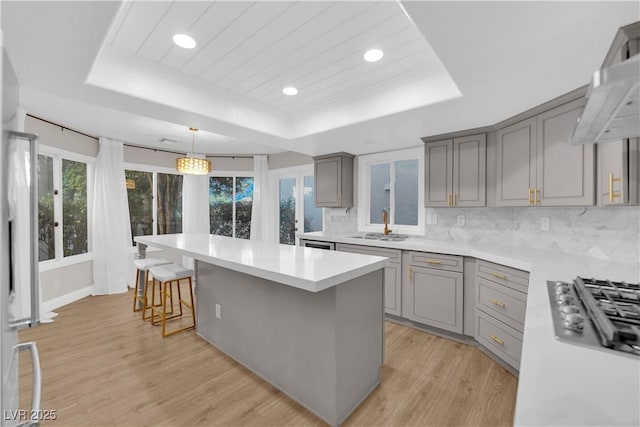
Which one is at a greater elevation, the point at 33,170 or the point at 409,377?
the point at 33,170

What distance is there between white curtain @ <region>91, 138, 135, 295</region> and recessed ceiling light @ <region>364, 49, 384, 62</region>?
4395mm

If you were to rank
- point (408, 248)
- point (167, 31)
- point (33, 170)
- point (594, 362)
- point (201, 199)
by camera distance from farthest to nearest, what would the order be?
point (201, 199), point (408, 248), point (167, 31), point (33, 170), point (594, 362)

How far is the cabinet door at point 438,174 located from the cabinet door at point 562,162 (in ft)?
2.96

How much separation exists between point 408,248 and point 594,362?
2.44 metres

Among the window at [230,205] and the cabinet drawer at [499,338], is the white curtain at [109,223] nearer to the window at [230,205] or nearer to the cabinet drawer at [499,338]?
the window at [230,205]

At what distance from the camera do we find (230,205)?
6.05 meters

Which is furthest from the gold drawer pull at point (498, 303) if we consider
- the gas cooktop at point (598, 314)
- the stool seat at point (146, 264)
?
the stool seat at point (146, 264)

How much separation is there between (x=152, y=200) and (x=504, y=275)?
5585mm

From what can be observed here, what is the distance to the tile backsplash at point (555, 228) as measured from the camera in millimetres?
2037

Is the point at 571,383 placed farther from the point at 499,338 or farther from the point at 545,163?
the point at 545,163

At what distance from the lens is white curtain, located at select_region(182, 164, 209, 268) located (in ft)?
18.1

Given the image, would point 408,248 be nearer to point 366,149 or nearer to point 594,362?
point 366,149

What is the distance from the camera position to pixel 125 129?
3986 millimetres

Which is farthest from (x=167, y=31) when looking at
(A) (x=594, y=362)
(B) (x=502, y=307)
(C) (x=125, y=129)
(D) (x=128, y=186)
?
(D) (x=128, y=186)
